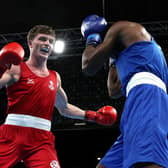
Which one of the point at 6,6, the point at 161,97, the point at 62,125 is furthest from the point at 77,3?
the point at 161,97

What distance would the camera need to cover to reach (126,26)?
1942mm

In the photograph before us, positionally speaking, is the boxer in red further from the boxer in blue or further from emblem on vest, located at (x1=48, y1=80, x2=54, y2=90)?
the boxer in blue

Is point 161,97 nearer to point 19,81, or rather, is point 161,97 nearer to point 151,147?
point 151,147

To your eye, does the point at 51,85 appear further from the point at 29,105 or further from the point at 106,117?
the point at 106,117

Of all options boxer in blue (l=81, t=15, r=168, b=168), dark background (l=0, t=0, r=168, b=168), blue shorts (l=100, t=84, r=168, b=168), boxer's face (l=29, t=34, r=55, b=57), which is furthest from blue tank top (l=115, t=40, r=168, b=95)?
dark background (l=0, t=0, r=168, b=168)

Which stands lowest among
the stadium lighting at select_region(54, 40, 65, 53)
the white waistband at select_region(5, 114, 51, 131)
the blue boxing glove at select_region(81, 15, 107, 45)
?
the stadium lighting at select_region(54, 40, 65, 53)

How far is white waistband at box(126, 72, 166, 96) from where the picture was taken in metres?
1.82

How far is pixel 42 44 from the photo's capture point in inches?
109

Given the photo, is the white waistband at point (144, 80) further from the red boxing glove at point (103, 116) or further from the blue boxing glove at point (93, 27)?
the red boxing glove at point (103, 116)

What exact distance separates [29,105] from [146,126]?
1.09 meters

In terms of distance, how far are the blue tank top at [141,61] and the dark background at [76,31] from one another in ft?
11.0

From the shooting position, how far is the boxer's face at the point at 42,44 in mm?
2756

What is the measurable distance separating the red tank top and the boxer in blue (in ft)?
2.19

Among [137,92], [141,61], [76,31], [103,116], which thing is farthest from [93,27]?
[76,31]
